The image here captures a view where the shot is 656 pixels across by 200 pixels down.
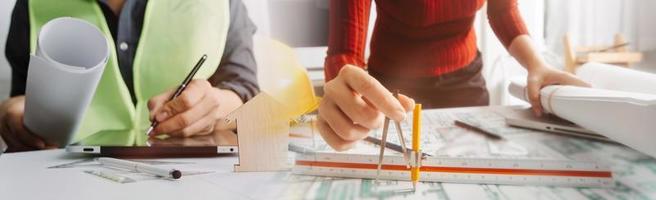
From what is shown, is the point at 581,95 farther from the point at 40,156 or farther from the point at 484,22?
the point at 40,156

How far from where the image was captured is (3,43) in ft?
2.82

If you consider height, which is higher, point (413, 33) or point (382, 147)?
point (413, 33)

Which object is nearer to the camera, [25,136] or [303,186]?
[303,186]

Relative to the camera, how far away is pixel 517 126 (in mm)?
713

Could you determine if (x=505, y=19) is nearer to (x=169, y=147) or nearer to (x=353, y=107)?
(x=353, y=107)

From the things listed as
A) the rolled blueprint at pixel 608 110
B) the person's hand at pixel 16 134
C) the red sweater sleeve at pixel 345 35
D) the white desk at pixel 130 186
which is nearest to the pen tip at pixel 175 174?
the white desk at pixel 130 186

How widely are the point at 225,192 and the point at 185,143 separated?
0.23 meters

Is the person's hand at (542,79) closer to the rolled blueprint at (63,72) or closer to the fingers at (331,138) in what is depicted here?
the fingers at (331,138)

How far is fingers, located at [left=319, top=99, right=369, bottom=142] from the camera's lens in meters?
0.68

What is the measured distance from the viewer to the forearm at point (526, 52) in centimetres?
69

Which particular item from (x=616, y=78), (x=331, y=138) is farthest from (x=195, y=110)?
(x=616, y=78)

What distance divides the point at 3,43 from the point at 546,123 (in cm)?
80

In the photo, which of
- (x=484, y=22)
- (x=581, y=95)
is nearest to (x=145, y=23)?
(x=484, y=22)

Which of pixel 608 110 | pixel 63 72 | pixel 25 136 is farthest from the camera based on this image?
pixel 25 136
